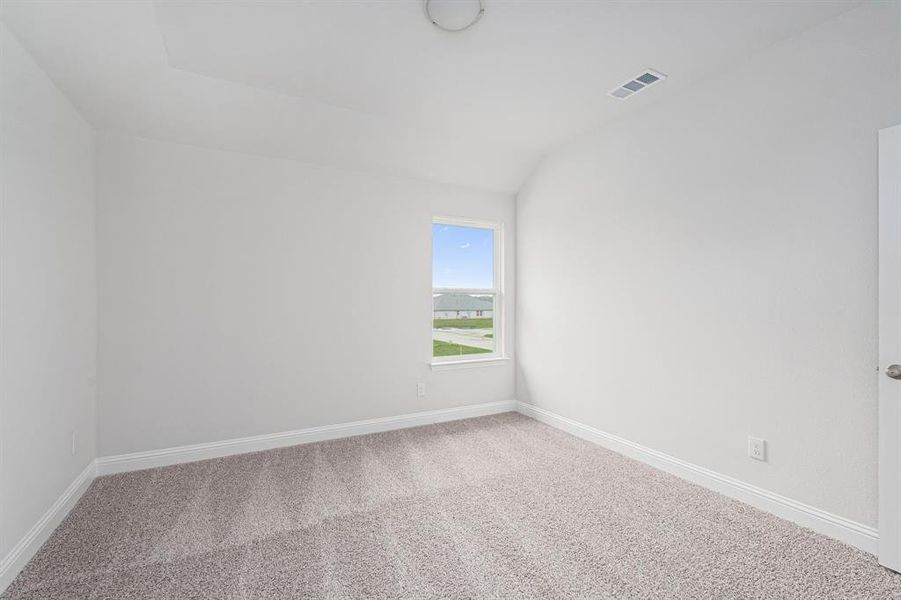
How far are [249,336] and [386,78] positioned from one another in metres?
2.21

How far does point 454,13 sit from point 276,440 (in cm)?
325

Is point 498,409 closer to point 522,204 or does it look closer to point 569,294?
point 569,294

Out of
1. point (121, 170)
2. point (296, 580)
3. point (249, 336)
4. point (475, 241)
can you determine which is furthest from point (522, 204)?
point (296, 580)

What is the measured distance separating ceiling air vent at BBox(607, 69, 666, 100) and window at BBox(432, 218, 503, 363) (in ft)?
6.03

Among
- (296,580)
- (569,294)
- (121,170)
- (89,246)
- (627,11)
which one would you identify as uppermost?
(627,11)

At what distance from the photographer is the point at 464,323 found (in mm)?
4387

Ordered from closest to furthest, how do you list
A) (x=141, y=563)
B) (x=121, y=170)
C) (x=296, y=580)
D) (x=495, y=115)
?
(x=296, y=580)
(x=141, y=563)
(x=121, y=170)
(x=495, y=115)

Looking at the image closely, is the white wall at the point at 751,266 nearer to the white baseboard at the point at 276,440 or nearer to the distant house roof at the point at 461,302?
the distant house roof at the point at 461,302

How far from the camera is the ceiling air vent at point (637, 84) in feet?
8.57

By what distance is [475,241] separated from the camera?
4.43 m

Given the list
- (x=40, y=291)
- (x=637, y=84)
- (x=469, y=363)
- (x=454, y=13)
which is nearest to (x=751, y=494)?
(x=469, y=363)

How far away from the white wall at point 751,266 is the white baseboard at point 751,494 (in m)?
0.05

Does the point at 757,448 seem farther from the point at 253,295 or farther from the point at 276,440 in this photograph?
the point at 253,295

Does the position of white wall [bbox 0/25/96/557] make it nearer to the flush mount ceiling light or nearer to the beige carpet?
the beige carpet
